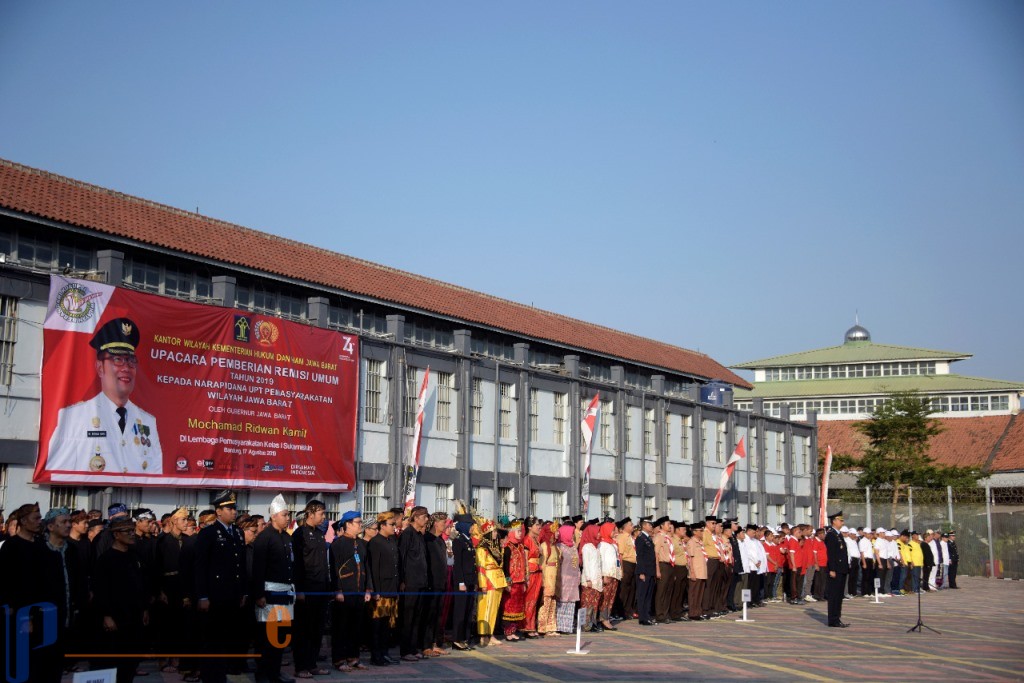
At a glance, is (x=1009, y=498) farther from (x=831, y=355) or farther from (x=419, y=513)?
(x=419, y=513)

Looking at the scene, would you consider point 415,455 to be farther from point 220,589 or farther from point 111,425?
point 220,589

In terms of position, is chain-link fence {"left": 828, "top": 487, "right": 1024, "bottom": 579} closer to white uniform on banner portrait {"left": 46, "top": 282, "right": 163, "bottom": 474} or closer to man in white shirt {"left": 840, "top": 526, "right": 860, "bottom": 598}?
man in white shirt {"left": 840, "top": 526, "right": 860, "bottom": 598}

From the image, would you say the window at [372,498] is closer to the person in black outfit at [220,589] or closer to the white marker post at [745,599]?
the white marker post at [745,599]

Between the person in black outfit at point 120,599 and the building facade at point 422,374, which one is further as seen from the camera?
the building facade at point 422,374

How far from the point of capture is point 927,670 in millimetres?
14586

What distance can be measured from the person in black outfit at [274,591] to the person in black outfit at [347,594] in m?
1.59

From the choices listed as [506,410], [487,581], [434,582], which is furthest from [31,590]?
[506,410]

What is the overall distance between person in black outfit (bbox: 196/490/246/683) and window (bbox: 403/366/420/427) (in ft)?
59.2

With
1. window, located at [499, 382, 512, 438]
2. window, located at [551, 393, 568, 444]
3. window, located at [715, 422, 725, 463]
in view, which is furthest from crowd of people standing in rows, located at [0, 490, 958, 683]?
window, located at [715, 422, 725, 463]

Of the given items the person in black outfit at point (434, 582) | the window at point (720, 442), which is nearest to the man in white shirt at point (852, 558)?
the window at point (720, 442)

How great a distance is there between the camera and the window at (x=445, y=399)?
1217 inches

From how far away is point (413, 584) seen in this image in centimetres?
1513

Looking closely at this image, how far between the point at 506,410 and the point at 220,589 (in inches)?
891

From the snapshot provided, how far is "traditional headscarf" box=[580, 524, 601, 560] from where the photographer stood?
19.7m
